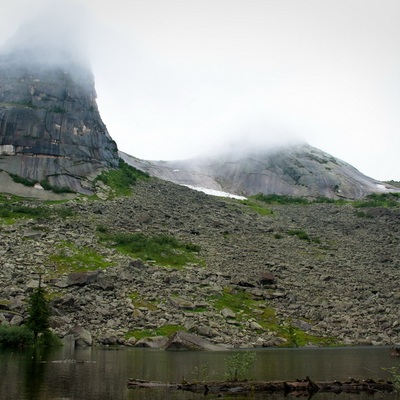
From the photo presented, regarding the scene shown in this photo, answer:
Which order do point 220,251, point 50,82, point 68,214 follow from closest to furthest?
point 220,251, point 68,214, point 50,82

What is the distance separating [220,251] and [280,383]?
63.5 m

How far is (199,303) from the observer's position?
69.1 metres

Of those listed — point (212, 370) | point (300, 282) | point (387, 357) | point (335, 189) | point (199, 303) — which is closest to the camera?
point (212, 370)

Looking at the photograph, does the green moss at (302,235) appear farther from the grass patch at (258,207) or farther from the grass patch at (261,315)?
the grass patch at (261,315)

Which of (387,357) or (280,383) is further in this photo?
(387,357)

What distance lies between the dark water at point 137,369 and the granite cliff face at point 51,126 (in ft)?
246

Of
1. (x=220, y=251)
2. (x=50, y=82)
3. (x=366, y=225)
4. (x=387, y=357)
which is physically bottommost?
(x=387, y=357)

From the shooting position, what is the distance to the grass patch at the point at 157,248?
8519 centimetres

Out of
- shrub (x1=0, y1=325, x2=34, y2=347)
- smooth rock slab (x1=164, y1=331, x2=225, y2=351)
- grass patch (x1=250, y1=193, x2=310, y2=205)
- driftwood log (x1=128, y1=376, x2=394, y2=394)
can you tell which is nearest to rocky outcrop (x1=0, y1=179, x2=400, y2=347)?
smooth rock slab (x1=164, y1=331, x2=225, y2=351)

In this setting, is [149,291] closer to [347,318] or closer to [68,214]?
[347,318]

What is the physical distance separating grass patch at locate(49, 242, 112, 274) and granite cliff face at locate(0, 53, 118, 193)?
125 feet

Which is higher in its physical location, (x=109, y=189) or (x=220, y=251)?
(x=109, y=189)

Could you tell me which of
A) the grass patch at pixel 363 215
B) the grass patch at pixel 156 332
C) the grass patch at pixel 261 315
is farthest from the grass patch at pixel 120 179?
the grass patch at pixel 156 332

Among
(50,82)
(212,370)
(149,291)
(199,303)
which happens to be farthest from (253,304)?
(50,82)
